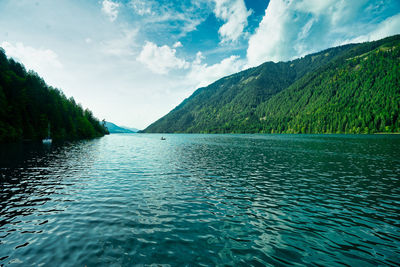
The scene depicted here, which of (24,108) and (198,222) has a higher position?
(24,108)

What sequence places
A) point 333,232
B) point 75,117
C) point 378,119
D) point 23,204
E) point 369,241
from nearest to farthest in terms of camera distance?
point 369,241 < point 333,232 < point 23,204 < point 75,117 < point 378,119

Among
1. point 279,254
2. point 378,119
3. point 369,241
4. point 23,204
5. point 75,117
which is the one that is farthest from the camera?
point 378,119

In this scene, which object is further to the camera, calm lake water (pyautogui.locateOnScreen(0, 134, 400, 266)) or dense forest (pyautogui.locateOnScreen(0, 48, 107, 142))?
dense forest (pyautogui.locateOnScreen(0, 48, 107, 142))

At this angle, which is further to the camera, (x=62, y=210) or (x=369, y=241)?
(x=62, y=210)

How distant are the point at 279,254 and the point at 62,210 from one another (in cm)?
1658

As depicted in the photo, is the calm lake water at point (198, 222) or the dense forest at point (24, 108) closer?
the calm lake water at point (198, 222)

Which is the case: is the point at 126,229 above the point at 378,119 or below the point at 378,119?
below

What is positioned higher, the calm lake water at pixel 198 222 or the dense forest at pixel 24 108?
the dense forest at pixel 24 108

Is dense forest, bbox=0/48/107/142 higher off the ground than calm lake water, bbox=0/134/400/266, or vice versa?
dense forest, bbox=0/48/107/142

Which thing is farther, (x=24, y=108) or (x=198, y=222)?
(x=24, y=108)

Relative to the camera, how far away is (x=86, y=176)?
2619 centimetres

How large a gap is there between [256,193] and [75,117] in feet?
541

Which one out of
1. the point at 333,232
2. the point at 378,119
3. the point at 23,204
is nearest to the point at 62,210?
the point at 23,204

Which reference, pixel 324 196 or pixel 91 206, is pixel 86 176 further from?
pixel 324 196
